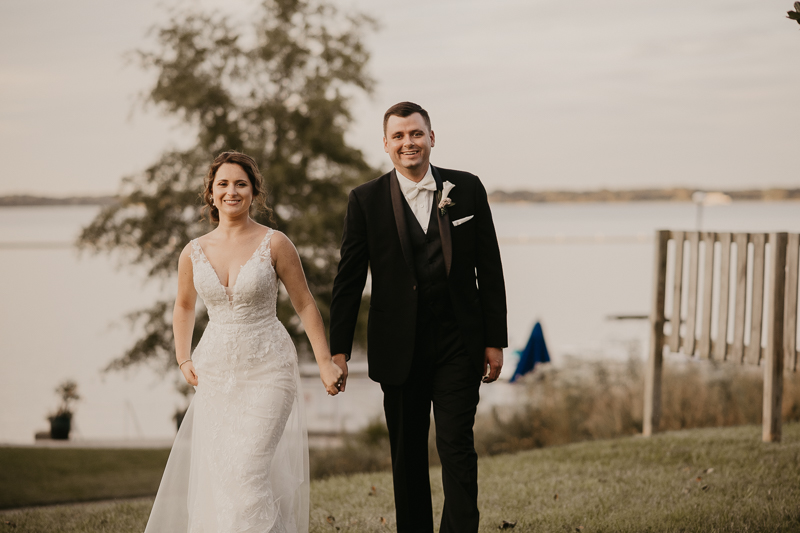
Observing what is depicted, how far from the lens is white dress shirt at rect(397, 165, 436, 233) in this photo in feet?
12.5

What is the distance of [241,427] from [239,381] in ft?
0.73

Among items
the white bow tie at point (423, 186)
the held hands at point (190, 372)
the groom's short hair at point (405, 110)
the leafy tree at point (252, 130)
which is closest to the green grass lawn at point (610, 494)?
the held hands at point (190, 372)

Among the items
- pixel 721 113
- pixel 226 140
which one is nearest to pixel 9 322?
pixel 226 140

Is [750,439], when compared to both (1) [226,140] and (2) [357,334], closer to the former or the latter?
(2) [357,334]

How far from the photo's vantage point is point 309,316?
3924mm

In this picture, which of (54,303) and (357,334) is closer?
(357,334)

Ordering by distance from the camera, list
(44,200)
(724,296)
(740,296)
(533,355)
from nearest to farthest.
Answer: (740,296) → (724,296) → (533,355) → (44,200)

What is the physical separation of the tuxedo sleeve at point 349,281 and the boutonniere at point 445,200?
0.39 meters

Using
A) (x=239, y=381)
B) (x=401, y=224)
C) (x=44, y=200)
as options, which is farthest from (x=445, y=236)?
(x=44, y=200)

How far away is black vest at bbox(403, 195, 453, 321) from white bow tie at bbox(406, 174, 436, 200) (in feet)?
0.36

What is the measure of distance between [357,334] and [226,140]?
4962 millimetres

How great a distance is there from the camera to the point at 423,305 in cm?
373

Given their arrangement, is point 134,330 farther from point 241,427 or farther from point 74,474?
point 241,427

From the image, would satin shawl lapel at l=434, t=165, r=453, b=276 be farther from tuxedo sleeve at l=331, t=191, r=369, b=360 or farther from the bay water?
the bay water
